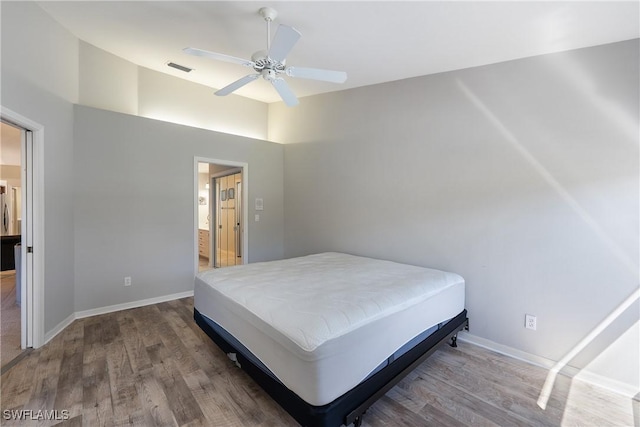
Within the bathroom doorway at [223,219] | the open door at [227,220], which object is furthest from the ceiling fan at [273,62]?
the open door at [227,220]

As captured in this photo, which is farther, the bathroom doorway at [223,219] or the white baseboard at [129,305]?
the bathroom doorway at [223,219]

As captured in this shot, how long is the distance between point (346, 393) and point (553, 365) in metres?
2.10

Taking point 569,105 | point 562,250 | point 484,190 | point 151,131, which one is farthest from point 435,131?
point 151,131

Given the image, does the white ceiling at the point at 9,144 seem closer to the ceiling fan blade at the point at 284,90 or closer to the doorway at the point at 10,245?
the doorway at the point at 10,245

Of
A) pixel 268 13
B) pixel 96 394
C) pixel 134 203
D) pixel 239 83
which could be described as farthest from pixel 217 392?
pixel 268 13

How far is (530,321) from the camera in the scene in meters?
2.58

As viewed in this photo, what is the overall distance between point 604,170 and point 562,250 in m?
0.72

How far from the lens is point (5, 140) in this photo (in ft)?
16.9

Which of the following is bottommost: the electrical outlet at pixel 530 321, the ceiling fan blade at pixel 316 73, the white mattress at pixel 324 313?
the electrical outlet at pixel 530 321

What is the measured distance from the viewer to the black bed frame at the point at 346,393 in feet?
4.91

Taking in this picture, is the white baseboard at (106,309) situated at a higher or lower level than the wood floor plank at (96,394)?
higher

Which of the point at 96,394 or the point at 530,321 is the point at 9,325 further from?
the point at 530,321

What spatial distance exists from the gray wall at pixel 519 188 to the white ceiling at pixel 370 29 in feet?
0.89

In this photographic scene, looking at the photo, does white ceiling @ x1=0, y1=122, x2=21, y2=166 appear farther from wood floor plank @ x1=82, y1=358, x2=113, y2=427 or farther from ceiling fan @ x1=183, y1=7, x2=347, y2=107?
ceiling fan @ x1=183, y1=7, x2=347, y2=107
